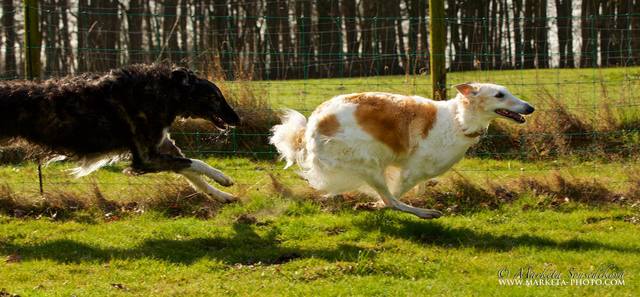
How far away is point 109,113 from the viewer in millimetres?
7094

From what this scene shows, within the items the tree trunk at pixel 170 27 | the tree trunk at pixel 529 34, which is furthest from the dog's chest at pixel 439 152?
the tree trunk at pixel 170 27

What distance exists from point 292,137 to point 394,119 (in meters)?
1.08

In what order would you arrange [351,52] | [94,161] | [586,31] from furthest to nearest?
[351,52]
[586,31]
[94,161]

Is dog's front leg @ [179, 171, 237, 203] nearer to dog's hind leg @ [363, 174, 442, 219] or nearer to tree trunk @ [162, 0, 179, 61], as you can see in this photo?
dog's hind leg @ [363, 174, 442, 219]

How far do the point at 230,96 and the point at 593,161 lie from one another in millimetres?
4999

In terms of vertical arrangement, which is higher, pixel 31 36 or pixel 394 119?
pixel 31 36

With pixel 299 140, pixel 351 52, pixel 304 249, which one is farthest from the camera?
pixel 351 52

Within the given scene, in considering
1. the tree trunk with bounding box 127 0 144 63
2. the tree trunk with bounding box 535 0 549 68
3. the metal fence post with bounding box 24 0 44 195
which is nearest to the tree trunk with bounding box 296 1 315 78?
the tree trunk with bounding box 127 0 144 63

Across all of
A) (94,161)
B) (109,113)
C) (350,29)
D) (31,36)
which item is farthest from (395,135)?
(350,29)

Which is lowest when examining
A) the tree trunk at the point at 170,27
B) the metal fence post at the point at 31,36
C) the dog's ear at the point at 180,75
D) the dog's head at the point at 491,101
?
the dog's head at the point at 491,101

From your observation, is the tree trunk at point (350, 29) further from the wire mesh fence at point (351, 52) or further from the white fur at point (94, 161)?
the white fur at point (94, 161)

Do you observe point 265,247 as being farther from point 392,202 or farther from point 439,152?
point 439,152

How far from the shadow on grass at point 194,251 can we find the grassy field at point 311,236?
0.02 metres

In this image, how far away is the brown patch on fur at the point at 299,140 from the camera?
24.8ft
